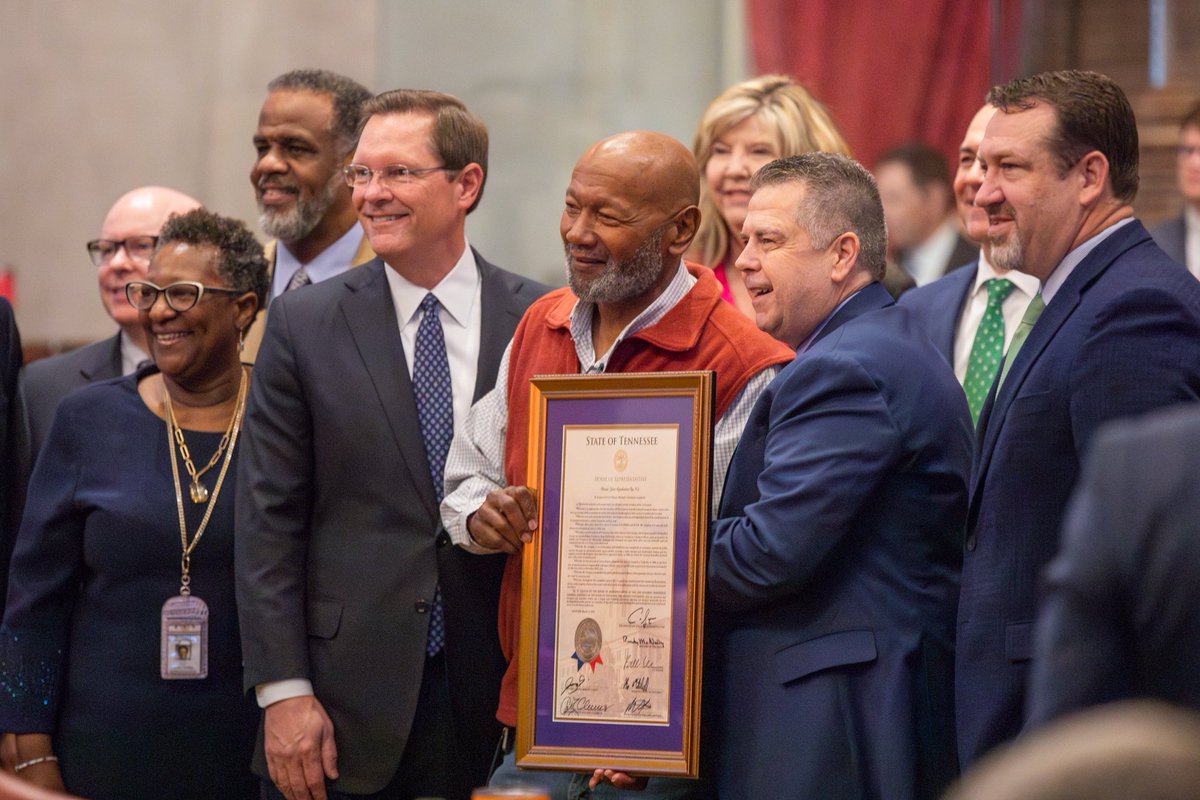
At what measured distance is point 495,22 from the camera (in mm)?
6961

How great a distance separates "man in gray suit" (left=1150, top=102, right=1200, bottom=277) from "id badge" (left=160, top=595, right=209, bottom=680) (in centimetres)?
326


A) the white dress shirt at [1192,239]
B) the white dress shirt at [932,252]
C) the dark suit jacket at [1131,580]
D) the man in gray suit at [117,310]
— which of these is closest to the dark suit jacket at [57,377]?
the man in gray suit at [117,310]

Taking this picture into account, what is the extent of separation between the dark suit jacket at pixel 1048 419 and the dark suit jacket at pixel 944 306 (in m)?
1.20

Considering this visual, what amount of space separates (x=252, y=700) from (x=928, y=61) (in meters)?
4.39

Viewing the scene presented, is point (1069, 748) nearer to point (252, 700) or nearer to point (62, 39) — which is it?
point (252, 700)

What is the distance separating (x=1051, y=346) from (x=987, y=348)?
3.82 ft

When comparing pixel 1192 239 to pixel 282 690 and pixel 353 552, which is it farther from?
pixel 282 690

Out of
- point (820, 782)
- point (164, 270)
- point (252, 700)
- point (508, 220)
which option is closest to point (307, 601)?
point (252, 700)

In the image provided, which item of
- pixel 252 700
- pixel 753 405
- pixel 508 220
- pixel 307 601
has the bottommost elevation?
pixel 252 700

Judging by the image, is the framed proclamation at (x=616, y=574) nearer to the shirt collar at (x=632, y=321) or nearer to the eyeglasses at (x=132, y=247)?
the shirt collar at (x=632, y=321)

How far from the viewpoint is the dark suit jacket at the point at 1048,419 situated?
2592mm

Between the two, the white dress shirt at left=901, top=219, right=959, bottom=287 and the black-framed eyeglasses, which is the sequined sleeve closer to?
the black-framed eyeglasses

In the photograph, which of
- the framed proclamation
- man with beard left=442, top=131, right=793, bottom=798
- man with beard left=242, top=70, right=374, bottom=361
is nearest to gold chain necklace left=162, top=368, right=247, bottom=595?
man with beard left=242, top=70, right=374, bottom=361

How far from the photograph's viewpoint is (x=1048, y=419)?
2.68m
